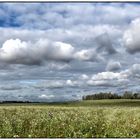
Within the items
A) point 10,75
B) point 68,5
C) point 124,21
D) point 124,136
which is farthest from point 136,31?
point 10,75

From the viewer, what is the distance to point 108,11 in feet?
36.1

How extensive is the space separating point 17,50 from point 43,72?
3.25 ft

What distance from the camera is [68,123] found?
11.0 m

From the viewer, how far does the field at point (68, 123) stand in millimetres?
10531

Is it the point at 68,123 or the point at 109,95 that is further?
the point at 109,95

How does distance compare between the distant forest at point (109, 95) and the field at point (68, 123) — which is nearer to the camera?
the field at point (68, 123)

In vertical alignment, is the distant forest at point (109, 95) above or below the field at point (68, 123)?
above

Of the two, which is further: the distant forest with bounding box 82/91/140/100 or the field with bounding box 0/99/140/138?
the distant forest with bounding box 82/91/140/100

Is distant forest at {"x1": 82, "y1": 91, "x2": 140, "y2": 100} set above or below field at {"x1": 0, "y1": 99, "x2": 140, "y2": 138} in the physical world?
above

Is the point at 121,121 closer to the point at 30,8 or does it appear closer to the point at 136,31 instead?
the point at 136,31

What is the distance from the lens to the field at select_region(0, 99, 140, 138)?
10.5 metres

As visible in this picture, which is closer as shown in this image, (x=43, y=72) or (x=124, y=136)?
(x=124, y=136)

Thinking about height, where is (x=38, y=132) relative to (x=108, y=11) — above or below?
below

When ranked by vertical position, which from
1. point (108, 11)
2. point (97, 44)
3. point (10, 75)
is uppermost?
point (108, 11)
